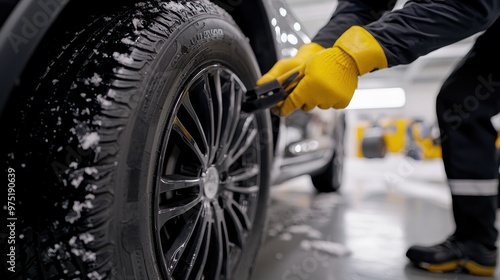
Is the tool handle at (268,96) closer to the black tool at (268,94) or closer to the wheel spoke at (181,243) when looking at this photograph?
the black tool at (268,94)

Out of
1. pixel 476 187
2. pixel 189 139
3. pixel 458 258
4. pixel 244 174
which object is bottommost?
pixel 458 258

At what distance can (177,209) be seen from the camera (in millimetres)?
740

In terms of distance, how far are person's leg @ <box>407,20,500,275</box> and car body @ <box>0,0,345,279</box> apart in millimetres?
894

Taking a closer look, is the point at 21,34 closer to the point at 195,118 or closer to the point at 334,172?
the point at 195,118

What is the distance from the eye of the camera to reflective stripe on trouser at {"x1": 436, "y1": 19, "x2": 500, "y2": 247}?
1319 mm

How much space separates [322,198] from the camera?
2.90m

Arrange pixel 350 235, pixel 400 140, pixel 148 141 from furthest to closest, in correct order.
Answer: pixel 400 140
pixel 350 235
pixel 148 141

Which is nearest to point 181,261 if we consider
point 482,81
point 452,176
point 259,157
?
point 259,157

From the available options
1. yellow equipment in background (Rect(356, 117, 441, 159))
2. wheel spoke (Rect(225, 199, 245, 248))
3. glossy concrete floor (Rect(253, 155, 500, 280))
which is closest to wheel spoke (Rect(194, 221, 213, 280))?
wheel spoke (Rect(225, 199, 245, 248))

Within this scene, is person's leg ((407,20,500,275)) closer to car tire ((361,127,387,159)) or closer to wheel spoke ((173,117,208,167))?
wheel spoke ((173,117,208,167))

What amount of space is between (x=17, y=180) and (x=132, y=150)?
0.17m

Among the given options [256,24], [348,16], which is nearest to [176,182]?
[256,24]

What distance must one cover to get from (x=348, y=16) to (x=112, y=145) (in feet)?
3.16

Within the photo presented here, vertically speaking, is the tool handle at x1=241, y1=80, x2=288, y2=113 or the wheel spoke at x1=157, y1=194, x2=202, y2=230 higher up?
the tool handle at x1=241, y1=80, x2=288, y2=113
